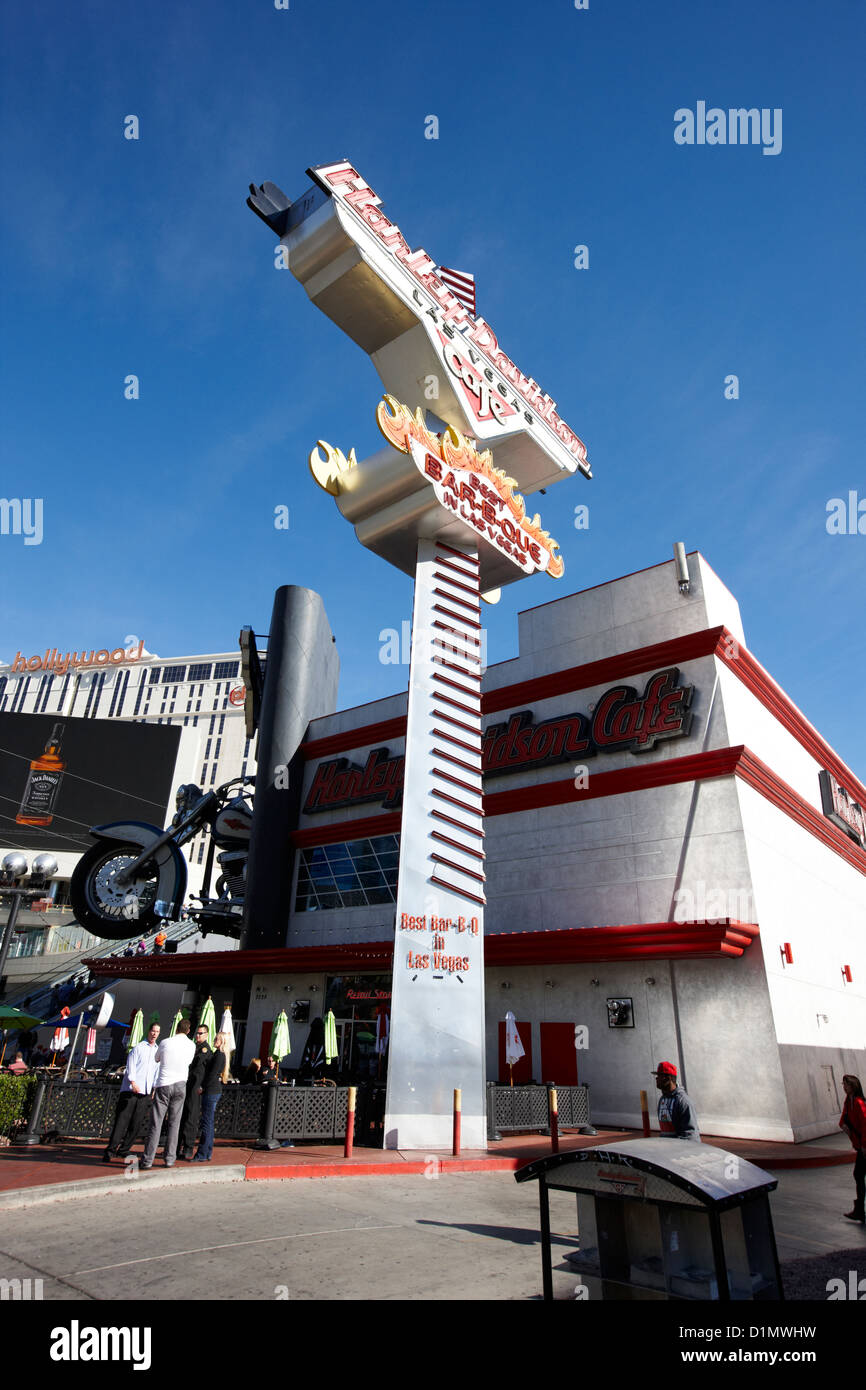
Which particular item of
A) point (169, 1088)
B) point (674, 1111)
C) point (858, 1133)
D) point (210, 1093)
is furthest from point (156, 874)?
point (858, 1133)

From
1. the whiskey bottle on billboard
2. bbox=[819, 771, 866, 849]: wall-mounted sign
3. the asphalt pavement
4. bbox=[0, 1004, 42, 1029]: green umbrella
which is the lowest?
the asphalt pavement

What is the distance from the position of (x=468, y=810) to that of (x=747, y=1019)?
326 inches

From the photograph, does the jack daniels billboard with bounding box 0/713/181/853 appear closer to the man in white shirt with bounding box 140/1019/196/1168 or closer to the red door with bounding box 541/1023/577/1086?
the red door with bounding box 541/1023/577/1086

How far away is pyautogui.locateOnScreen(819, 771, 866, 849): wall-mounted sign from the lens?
28.0 meters

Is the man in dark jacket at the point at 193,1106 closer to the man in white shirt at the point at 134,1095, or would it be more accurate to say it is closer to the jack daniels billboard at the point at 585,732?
the man in white shirt at the point at 134,1095

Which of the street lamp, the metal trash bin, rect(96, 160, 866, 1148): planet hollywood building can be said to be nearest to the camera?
the metal trash bin

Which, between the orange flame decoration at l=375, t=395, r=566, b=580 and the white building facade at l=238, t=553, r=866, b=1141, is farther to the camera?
the white building facade at l=238, t=553, r=866, b=1141

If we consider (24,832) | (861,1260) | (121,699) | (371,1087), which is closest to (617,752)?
(371,1087)

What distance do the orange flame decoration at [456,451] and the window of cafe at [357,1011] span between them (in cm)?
1422

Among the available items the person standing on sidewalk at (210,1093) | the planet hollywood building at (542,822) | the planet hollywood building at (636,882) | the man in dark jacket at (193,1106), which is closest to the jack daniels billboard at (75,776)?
the planet hollywood building at (636,882)

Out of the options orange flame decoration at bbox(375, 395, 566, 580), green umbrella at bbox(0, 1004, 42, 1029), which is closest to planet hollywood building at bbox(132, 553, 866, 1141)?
orange flame decoration at bbox(375, 395, 566, 580)

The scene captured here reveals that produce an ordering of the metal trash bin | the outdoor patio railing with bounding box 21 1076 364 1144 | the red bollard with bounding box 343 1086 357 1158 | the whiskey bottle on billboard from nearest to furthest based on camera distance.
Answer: the metal trash bin → the red bollard with bounding box 343 1086 357 1158 → the outdoor patio railing with bounding box 21 1076 364 1144 → the whiskey bottle on billboard

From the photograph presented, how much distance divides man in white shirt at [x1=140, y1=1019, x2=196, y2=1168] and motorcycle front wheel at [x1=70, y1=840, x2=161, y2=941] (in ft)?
73.0

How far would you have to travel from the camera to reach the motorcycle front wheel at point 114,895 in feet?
105
